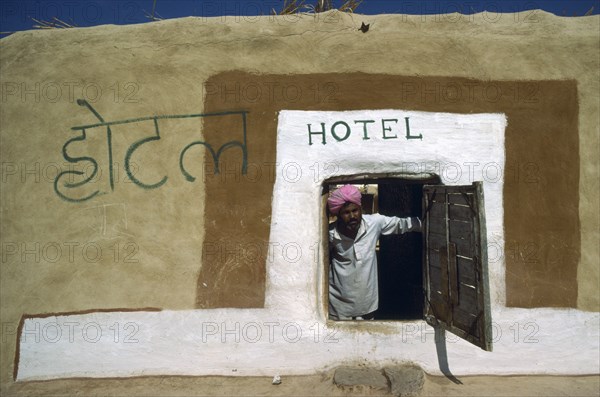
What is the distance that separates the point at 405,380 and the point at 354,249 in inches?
46.4

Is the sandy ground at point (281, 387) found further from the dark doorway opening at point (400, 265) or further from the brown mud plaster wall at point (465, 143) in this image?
the dark doorway opening at point (400, 265)

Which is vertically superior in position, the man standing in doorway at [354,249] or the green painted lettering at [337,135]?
the green painted lettering at [337,135]

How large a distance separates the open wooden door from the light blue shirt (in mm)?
386

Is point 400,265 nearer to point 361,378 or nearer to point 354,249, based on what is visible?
point 354,249

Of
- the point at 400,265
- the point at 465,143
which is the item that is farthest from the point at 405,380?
the point at 400,265

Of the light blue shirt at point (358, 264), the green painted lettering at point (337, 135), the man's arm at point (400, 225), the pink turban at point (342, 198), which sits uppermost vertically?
the green painted lettering at point (337, 135)

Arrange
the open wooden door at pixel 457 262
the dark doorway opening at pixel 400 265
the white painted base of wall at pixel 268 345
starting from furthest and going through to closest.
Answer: the dark doorway opening at pixel 400 265, the white painted base of wall at pixel 268 345, the open wooden door at pixel 457 262

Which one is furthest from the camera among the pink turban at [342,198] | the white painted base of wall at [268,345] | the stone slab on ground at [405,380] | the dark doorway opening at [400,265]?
the dark doorway opening at [400,265]

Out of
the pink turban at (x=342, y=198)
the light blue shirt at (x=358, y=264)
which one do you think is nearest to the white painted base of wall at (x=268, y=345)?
the light blue shirt at (x=358, y=264)

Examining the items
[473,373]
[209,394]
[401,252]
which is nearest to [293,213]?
[209,394]

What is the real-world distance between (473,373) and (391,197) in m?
2.77

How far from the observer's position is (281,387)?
352 centimetres

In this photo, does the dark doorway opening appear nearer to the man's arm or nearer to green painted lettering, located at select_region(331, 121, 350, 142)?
the man's arm

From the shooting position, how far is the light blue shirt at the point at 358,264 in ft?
12.8
